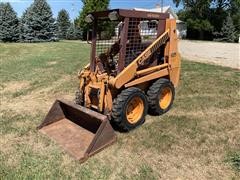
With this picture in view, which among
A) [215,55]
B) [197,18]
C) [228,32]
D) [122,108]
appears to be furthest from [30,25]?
[122,108]

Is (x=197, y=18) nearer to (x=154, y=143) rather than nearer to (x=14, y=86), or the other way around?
(x=14, y=86)

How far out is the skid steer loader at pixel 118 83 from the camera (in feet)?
15.6

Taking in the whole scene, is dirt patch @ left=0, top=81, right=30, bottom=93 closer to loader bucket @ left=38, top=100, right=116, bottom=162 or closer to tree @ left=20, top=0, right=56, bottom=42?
loader bucket @ left=38, top=100, right=116, bottom=162

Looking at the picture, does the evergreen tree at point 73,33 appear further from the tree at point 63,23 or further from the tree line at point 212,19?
the tree line at point 212,19

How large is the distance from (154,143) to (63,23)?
3963cm

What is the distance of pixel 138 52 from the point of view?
5348 mm

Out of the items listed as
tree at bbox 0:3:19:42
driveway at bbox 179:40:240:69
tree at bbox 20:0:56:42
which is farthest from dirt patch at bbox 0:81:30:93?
tree at bbox 0:3:19:42

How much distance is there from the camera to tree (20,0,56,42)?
27766 mm

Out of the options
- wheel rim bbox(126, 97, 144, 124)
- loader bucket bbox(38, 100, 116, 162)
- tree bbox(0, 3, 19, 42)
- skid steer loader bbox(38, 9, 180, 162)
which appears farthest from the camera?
tree bbox(0, 3, 19, 42)

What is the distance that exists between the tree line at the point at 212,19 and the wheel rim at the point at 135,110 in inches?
1419

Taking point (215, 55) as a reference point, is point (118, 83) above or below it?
below

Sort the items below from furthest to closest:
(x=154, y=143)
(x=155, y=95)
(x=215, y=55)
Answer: (x=215, y=55) → (x=155, y=95) → (x=154, y=143)

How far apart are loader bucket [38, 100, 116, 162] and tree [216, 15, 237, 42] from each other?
3643cm

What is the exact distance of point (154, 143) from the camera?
15.4 ft
